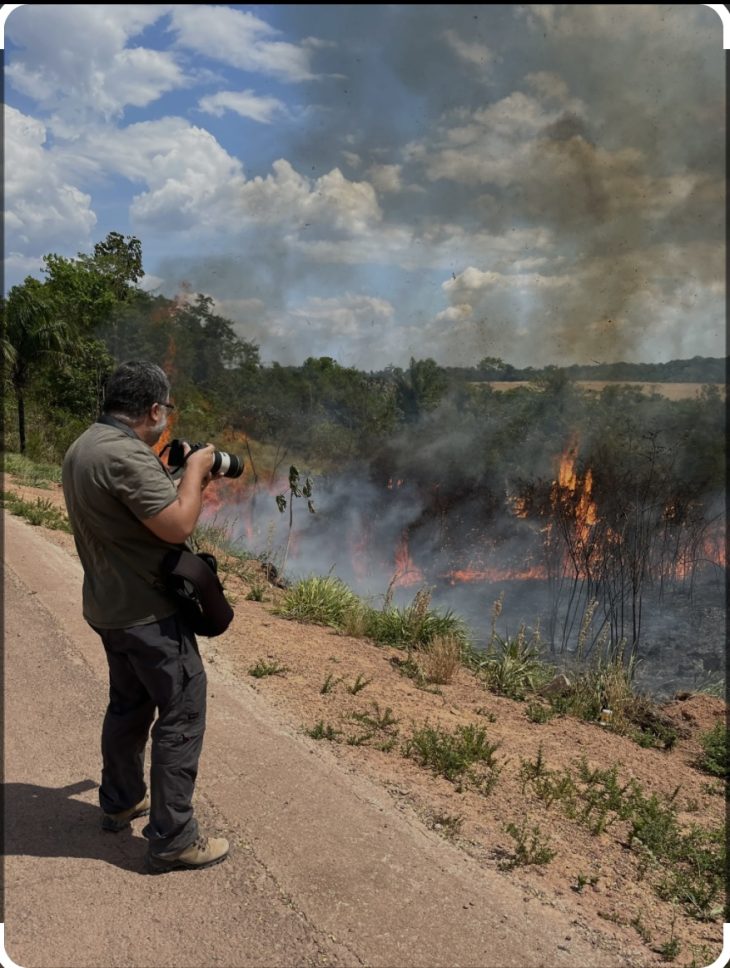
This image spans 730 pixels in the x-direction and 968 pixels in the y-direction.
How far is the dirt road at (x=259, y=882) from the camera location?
2.69 meters

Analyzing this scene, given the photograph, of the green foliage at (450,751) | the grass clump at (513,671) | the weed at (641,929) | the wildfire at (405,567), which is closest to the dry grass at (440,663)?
the grass clump at (513,671)

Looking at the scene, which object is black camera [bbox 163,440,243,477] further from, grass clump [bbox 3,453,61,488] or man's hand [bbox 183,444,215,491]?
grass clump [bbox 3,453,61,488]

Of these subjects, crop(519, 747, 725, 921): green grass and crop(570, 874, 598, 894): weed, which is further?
crop(519, 747, 725, 921): green grass

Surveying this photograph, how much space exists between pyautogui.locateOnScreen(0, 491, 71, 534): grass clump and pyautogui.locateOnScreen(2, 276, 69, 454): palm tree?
394 inches

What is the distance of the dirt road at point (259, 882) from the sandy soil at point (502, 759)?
20cm

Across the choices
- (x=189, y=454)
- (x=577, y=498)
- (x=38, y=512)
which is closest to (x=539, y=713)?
(x=189, y=454)

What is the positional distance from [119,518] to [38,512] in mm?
8020

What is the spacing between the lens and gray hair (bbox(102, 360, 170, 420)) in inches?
116

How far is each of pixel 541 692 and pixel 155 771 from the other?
15.1 ft

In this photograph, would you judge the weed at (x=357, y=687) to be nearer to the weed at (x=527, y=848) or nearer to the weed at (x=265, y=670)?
the weed at (x=265, y=670)

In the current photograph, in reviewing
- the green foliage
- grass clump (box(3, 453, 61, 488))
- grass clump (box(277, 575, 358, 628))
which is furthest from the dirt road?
grass clump (box(3, 453, 61, 488))

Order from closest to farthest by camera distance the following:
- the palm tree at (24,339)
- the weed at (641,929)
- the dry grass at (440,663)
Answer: the weed at (641,929) < the dry grass at (440,663) < the palm tree at (24,339)

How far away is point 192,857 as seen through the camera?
303cm

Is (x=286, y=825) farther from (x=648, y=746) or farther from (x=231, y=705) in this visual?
(x=648, y=746)
